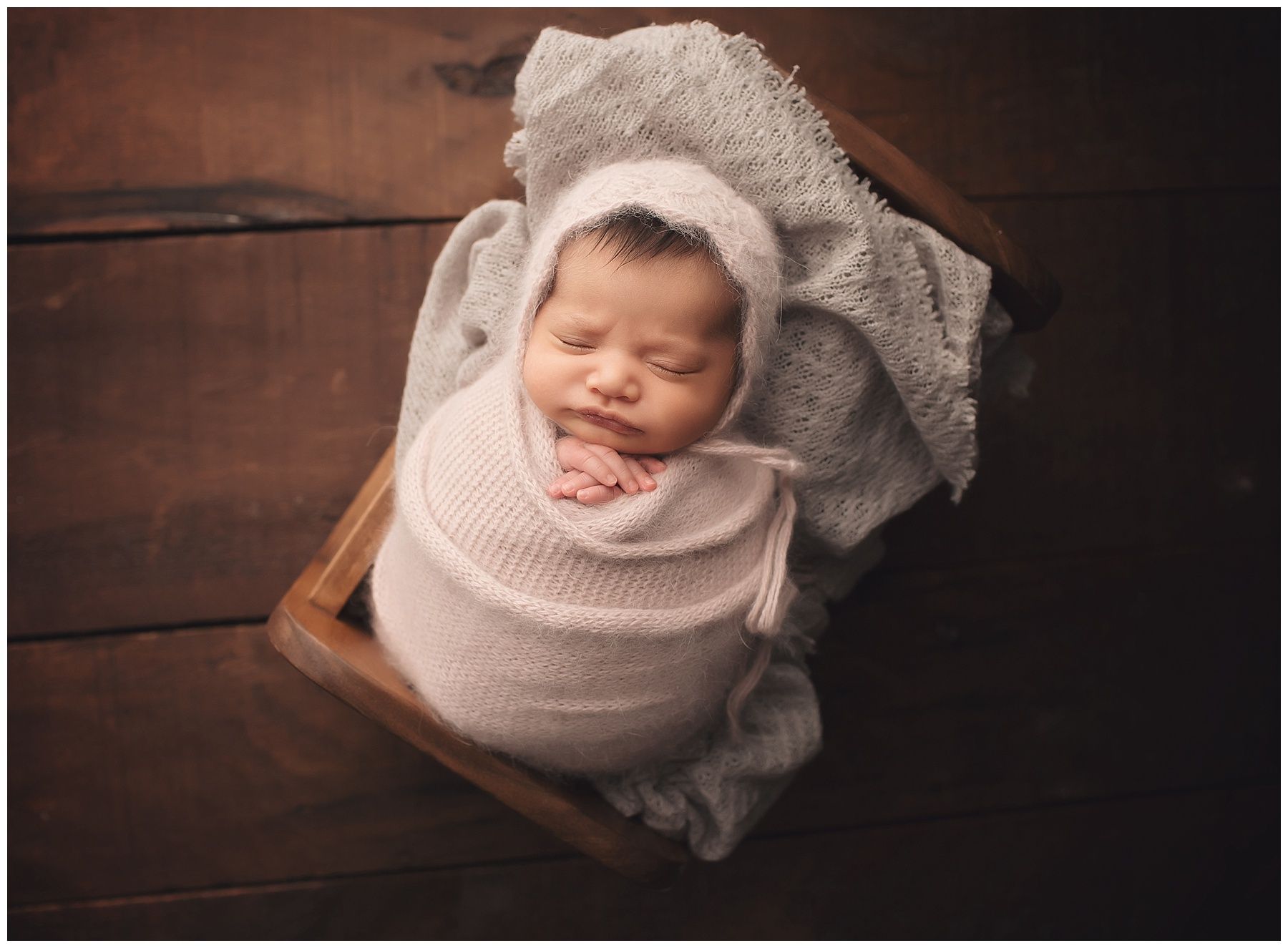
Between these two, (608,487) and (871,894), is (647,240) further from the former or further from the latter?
(871,894)

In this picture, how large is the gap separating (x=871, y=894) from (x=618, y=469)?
746 millimetres

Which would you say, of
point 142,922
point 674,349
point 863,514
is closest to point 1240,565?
point 863,514

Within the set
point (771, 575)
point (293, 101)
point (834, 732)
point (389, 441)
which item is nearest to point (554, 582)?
point (771, 575)

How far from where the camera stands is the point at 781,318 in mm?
741

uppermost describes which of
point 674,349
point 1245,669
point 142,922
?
point 674,349

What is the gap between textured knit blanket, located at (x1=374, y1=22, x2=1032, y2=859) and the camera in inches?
27.1

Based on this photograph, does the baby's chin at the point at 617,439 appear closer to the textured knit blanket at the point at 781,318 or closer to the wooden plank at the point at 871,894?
the textured knit blanket at the point at 781,318

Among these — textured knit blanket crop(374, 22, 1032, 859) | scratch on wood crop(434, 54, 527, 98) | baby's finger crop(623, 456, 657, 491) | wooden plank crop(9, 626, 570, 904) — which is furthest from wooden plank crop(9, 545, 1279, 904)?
scratch on wood crop(434, 54, 527, 98)

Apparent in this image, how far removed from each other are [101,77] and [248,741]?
2.51 feet

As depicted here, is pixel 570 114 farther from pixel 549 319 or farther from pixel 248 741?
pixel 248 741

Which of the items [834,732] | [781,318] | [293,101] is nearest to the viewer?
[781,318]

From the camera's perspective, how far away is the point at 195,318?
96cm

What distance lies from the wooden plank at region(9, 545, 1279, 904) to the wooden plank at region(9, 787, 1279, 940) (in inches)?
1.0

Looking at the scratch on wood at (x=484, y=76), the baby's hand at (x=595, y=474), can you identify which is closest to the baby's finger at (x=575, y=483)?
the baby's hand at (x=595, y=474)
